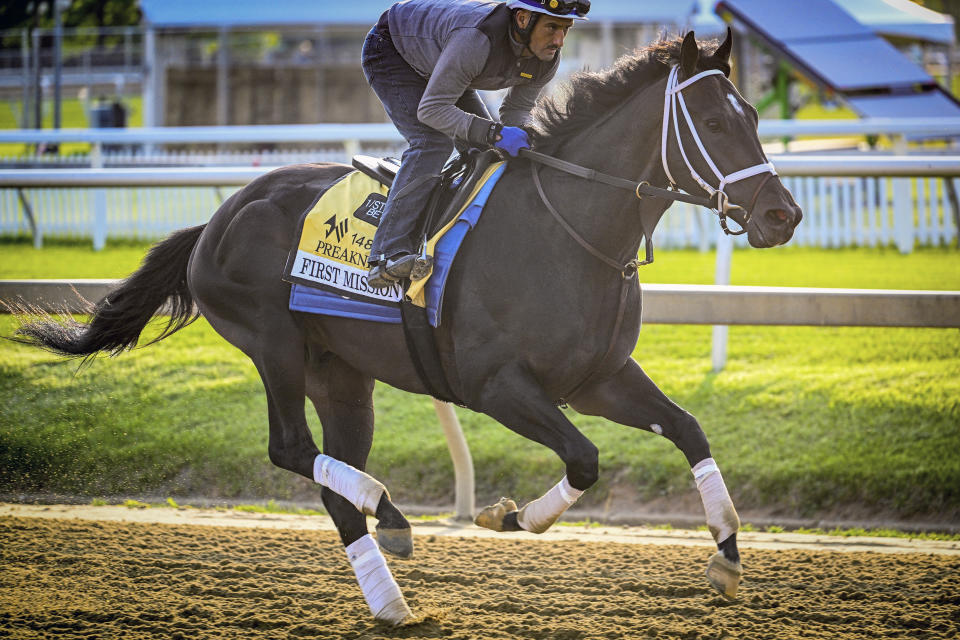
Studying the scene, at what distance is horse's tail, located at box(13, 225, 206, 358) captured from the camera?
4875 mm

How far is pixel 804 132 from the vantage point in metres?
9.84

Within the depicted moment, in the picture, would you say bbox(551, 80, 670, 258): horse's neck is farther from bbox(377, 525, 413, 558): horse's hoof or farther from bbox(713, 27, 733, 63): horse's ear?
bbox(377, 525, 413, 558): horse's hoof

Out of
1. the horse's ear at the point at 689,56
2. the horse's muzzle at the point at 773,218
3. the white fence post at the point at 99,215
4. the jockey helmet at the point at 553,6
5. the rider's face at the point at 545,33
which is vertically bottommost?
the white fence post at the point at 99,215

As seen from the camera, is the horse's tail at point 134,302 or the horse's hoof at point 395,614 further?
the horse's tail at point 134,302

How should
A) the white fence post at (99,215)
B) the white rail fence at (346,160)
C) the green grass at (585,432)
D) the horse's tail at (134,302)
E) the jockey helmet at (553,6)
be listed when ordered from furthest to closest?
the white fence post at (99,215) → the white rail fence at (346,160) → the green grass at (585,432) → the horse's tail at (134,302) → the jockey helmet at (553,6)

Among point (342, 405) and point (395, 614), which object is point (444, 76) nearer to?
point (342, 405)

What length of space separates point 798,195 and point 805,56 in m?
8.03

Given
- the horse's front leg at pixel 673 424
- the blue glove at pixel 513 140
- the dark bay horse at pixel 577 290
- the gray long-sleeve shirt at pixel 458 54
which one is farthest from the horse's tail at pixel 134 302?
the horse's front leg at pixel 673 424

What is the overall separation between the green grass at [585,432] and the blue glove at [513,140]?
2.77m

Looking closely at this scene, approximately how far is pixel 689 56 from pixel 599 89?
42cm

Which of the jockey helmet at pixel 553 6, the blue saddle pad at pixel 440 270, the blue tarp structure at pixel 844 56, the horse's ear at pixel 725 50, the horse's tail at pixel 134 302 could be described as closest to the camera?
the horse's ear at pixel 725 50

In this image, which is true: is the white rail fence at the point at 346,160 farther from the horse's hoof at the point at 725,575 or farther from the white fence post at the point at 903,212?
the horse's hoof at the point at 725,575

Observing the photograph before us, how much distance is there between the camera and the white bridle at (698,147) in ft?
11.1

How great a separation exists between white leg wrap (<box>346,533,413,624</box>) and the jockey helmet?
2.06m
